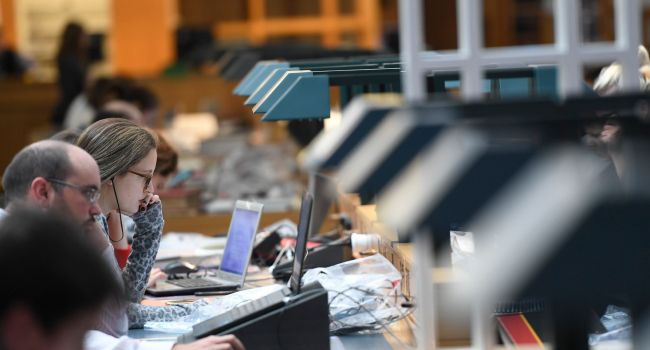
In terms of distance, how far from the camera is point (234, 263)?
2.77 metres

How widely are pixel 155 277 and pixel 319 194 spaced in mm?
916

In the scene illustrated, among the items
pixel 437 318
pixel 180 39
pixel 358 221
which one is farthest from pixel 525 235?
pixel 180 39

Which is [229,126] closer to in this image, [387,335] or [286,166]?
[286,166]

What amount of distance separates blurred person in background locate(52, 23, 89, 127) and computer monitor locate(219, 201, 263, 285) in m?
4.57

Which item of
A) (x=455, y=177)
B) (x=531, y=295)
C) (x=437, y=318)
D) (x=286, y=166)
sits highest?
(x=455, y=177)

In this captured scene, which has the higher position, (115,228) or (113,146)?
(113,146)

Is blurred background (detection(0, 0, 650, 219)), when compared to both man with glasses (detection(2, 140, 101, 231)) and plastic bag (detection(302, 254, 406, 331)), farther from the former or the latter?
man with glasses (detection(2, 140, 101, 231))

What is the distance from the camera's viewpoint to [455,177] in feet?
3.59

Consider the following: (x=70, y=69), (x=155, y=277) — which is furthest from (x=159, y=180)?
(x=70, y=69)

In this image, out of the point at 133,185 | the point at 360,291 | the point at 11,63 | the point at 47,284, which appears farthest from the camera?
the point at 11,63

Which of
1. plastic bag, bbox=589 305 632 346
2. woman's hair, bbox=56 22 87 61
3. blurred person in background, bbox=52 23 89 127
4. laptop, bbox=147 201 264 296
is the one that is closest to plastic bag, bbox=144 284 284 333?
laptop, bbox=147 201 264 296

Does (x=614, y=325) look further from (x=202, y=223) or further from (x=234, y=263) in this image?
(x=202, y=223)

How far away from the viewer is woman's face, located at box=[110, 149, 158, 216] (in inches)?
89.4

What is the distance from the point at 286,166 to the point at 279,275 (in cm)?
346
